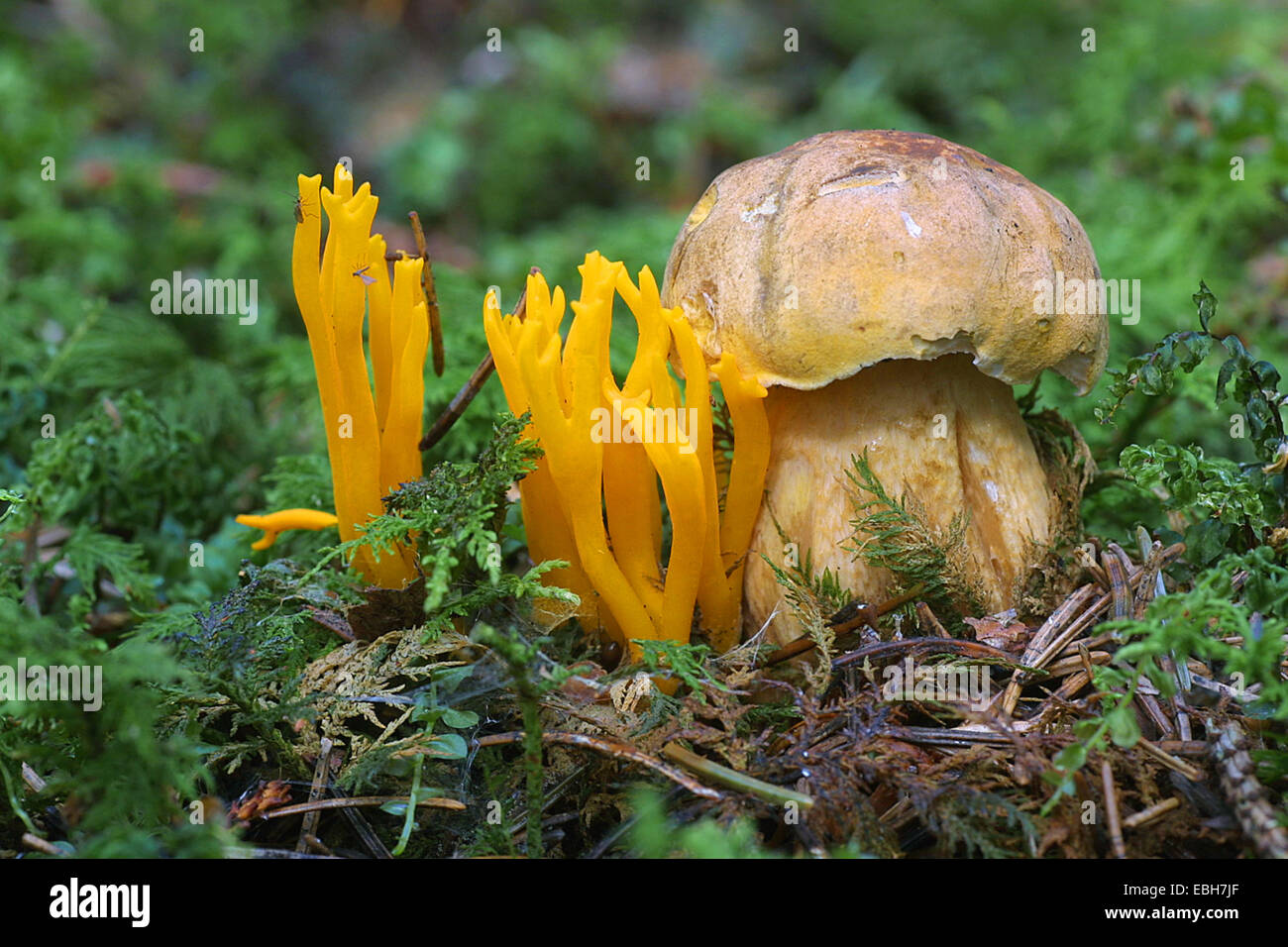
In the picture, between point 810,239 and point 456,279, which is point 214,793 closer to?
point 810,239

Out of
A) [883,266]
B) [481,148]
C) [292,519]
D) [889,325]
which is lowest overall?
[292,519]

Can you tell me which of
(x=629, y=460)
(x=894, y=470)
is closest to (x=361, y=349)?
(x=629, y=460)

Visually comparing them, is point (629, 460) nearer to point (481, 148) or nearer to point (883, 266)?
point (883, 266)

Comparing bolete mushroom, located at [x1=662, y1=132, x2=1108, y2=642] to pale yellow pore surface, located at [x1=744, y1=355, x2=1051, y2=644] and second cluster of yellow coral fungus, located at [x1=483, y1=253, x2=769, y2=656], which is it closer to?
pale yellow pore surface, located at [x1=744, y1=355, x2=1051, y2=644]

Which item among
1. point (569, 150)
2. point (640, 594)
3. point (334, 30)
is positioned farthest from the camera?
point (334, 30)

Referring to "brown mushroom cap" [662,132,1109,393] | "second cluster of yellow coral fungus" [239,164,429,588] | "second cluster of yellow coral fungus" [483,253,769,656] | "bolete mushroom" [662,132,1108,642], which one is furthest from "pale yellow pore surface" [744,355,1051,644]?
"second cluster of yellow coral fungus" [239,164,429,588]

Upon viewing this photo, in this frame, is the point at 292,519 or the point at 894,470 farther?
the point at 292,519
